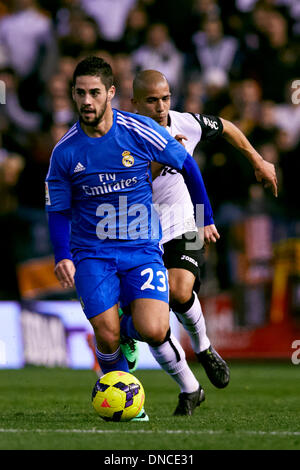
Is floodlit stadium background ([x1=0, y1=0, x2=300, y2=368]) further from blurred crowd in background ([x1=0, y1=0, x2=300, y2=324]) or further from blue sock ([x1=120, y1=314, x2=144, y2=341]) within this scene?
blue sock ([x1=120, y1=314, x2=144, y2=341])

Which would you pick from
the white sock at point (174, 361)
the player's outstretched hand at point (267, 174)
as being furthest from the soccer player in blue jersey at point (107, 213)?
the player's outstretched hand at point (267, 174)

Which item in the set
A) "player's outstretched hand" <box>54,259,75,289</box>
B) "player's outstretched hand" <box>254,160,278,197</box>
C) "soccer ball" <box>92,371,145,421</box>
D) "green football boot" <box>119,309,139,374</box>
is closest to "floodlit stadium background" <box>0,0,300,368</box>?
"green football boot" <box>119,309,139,374</box>

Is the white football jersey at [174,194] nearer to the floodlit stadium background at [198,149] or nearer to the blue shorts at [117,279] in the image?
the blue shorts at [117,279]

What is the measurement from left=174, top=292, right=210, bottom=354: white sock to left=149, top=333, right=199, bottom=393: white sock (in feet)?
1.95

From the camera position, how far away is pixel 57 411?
734 cm

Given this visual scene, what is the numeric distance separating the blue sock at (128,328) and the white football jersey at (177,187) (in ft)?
3.08

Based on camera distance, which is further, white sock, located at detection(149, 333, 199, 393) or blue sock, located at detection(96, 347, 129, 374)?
white sock, located at detection(149, 333, 199, 393)

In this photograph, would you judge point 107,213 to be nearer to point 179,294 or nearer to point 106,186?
point 106,186

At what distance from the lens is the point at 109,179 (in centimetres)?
628

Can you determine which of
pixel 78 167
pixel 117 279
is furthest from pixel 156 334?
pixel 78 167

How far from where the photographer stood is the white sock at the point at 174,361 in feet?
21.7

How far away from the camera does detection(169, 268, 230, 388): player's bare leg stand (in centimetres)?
714
